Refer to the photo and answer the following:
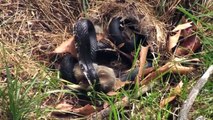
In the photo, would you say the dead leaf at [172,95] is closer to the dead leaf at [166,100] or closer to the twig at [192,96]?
the dead leaf at [166,100]

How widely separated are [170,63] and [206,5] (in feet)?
2.47

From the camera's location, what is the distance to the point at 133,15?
3877mm

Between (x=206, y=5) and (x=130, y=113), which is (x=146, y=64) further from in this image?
(x=206, y=5)

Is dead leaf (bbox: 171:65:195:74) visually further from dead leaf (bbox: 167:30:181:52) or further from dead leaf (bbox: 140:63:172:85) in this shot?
dead leaf (bbox: 167:30:181:52)

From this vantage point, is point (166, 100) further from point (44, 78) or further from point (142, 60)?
point (44, 78)

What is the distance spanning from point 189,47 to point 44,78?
3.60ft

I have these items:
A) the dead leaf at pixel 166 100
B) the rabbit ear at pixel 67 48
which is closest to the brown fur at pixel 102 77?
the rabbit ear at pixel 67 48

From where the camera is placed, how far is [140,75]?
333cm

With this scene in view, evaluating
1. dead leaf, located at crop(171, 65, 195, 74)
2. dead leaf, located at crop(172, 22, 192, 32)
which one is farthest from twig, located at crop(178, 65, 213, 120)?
dead leaf, located at crop(172, 22, 192, 32)

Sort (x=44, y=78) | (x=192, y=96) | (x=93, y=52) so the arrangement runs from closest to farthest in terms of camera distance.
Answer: (x=192, y=96) < (x=44, y=78) < (x=93, y=52)

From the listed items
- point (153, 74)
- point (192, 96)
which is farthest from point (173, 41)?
point (192, 96)

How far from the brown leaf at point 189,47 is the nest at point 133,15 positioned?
0.15 m

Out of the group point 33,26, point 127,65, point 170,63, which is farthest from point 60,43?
point 170,63

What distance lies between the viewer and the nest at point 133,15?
3.77 meters
